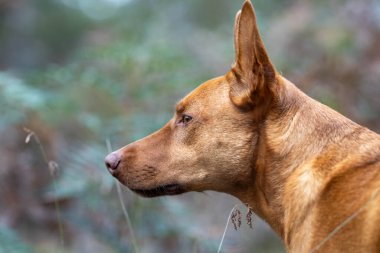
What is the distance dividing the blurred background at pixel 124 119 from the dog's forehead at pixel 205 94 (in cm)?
83

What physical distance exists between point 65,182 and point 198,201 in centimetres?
315

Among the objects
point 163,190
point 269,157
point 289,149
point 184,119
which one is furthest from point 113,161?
point 289,149

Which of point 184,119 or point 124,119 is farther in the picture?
point 124,119

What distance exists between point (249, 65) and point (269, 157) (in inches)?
18.5

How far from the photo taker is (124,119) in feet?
19.5

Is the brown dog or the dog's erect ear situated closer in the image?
the brown dog

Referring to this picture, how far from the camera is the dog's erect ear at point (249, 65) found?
3.30m

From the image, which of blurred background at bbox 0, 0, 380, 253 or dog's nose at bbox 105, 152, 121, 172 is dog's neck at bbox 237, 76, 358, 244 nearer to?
dog's nose at bbox 105, 152, 121, 172

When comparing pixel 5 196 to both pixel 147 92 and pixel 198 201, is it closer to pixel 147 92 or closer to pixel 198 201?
pixel 147 92

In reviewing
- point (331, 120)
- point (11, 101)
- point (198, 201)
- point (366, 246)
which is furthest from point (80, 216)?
point (366, 246)

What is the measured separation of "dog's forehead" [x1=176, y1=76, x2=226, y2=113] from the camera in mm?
3654

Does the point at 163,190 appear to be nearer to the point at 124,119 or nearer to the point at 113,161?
the point at 113,161

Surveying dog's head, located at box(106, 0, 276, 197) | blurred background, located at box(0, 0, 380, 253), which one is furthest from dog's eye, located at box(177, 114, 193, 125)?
blurred background, located at box(0, 0, 380, 253)

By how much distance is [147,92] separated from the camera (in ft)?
20.1
